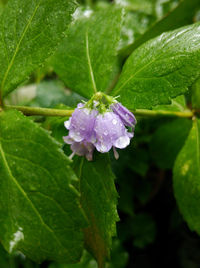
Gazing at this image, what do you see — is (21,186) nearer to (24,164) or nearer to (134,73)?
(24,164)

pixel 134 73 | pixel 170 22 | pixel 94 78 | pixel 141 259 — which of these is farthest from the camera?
pixel 141 259

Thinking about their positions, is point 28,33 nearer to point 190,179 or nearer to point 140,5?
point 190,179

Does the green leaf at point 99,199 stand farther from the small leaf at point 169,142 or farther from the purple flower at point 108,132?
the small leaf at point 169,142

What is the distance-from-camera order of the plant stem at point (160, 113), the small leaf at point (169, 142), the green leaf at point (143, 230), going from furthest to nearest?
the green leaf at point (143, 230) < the small leaf at point (169, 142) < the plant stem at point (160, 113)

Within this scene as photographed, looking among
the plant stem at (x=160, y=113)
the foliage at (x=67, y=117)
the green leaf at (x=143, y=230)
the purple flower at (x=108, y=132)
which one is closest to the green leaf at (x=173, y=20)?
the foliage at (x=67, y=117)

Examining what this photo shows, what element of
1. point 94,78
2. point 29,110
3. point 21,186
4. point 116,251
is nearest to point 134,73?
point 94,78

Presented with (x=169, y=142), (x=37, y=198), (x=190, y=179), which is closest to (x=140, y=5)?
(x=169, y=142)
